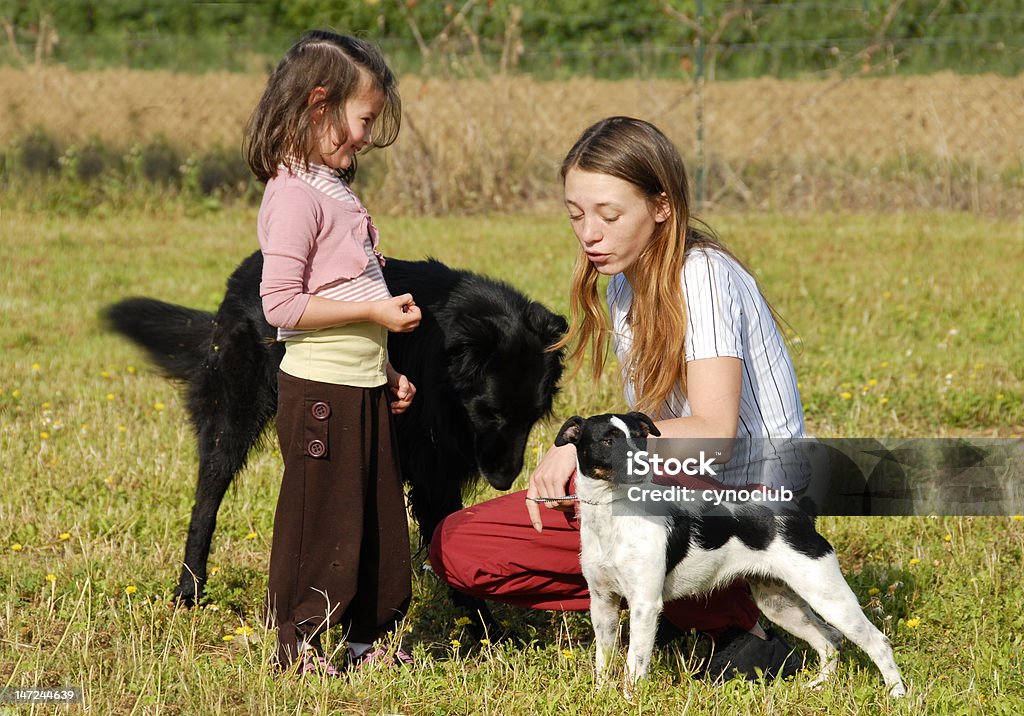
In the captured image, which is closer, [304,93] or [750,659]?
[304,93]

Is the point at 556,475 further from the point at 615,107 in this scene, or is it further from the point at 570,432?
the point at 615,107

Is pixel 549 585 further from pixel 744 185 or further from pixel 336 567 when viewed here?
pixel 744 185

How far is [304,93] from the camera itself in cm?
287

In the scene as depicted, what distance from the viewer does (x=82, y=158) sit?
1183cm

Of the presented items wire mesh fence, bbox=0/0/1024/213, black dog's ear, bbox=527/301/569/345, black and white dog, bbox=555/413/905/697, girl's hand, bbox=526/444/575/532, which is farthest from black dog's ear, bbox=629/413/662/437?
wire mesh fence, bbox=0/0/1024/213

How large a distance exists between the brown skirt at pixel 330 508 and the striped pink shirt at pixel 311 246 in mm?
232

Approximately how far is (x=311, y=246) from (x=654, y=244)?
33.9 inches

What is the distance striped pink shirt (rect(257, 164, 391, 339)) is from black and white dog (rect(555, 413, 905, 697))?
692 mm

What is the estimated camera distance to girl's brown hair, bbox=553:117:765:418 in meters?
2.87

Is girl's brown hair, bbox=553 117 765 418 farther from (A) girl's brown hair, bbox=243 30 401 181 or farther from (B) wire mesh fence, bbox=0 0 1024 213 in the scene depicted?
(B) wire mesh fence, bbox=0 0 1024 213

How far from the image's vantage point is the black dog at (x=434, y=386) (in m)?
3.66

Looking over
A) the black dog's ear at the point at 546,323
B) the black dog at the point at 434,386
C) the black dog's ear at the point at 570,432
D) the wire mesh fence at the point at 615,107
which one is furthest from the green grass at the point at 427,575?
the wire mesh fence at the point at 615,107

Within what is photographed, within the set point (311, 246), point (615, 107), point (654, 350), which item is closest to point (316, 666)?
point (311, 246)

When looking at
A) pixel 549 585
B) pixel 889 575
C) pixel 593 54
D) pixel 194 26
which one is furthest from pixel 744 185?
pixel 194 26
